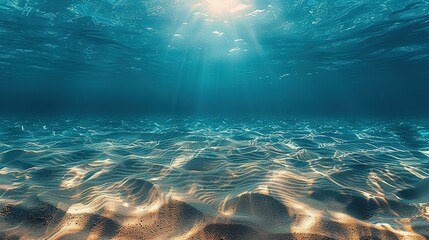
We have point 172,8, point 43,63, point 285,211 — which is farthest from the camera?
point 43,63

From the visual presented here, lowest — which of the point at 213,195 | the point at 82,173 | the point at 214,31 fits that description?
the point at 82,173

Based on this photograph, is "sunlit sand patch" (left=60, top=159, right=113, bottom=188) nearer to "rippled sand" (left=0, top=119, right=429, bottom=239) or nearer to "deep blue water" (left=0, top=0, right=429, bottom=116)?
"rippled sand" (left=0, top=119, right=429, bottom=239)

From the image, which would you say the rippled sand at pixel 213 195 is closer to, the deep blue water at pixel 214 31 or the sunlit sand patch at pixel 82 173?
the sunlit sand patch at pixel 82 173

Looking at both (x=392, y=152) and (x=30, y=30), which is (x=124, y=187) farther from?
(x=30, y=30)

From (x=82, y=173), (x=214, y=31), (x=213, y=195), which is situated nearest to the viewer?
(x=213, y=195)

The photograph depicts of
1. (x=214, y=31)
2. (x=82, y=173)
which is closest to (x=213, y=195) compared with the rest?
(x=82, y=173)

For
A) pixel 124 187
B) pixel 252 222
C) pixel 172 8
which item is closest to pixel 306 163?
pixel 252 222

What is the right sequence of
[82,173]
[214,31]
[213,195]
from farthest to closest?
1. [214,31]
2. [82,173]
3. [213,195]

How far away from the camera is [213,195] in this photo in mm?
4195

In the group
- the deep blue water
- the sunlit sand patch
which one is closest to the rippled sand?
the sunlit sand patch

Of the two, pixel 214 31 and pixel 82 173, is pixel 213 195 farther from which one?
pixel 214 31

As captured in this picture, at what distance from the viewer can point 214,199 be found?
13.2 ft

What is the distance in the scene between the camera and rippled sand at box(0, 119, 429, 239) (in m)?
3.09

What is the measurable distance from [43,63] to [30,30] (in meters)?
15.6
